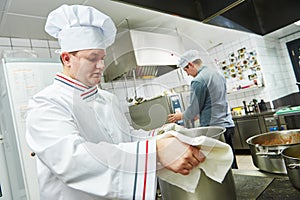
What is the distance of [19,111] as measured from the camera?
1474 millimetres

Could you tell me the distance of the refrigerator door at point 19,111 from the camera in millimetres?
1433

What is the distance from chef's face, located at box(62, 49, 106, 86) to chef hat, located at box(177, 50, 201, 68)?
19 cm

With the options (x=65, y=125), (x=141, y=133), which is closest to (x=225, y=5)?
(x=141, y=133)

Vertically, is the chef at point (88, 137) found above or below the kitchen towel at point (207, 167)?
above

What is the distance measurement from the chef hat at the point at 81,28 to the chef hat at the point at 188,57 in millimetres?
192

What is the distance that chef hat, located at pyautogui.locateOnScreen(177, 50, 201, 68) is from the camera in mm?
527

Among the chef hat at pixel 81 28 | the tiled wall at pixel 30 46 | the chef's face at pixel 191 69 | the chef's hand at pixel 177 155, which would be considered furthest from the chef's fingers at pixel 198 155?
the tiled wall at pixel 30 46

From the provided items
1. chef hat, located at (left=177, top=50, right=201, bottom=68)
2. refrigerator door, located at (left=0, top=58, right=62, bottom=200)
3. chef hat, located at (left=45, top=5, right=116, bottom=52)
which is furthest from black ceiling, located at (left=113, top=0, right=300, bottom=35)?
refrigerator door, located at (left=0, top=58, right=62, bottom=200)

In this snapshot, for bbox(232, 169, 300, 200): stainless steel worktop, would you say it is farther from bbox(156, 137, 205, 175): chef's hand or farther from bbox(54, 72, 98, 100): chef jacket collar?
bbox(54, 72, 98, 100): chef jacket collar

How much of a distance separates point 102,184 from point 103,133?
0.51ft

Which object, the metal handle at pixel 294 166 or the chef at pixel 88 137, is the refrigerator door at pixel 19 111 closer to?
the chef at pixel 88 137

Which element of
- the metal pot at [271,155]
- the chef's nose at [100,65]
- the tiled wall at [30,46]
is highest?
the tiled wall at [30,46]

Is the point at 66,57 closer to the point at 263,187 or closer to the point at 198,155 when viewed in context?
the point at 198,155

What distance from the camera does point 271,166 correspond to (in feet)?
2.30
